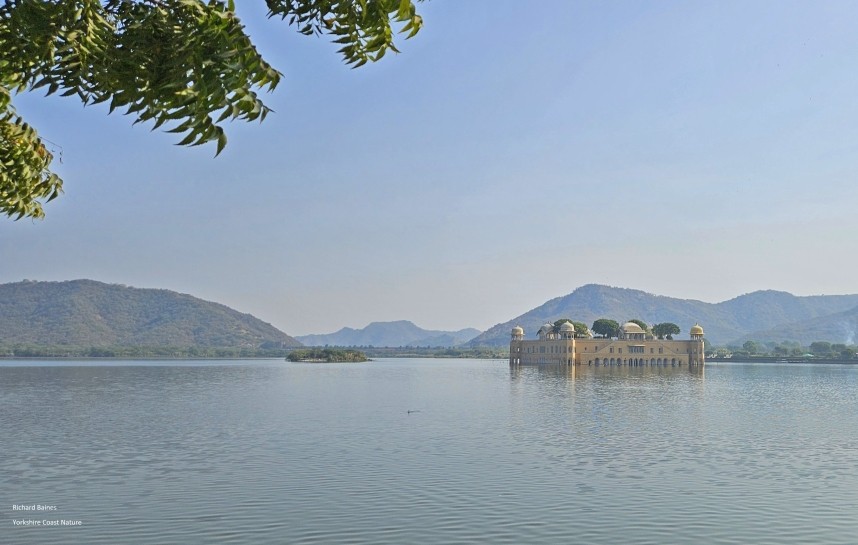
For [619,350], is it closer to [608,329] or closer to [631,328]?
[631,328]

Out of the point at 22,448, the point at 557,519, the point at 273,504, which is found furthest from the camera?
the point at 22,448

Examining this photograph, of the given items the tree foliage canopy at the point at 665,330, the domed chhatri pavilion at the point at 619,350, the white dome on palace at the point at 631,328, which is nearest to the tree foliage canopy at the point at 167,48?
the domed chhatri pavilion at the point at 619,350

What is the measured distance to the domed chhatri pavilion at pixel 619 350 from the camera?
153 meters

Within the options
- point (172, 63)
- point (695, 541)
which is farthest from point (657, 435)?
point (172, 63)

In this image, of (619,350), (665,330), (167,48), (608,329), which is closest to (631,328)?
(608,329)

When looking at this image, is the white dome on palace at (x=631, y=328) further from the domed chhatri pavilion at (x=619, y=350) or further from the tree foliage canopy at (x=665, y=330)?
the tree foliage canopy at (x=665, y=330)

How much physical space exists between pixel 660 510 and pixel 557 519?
3.02 metres

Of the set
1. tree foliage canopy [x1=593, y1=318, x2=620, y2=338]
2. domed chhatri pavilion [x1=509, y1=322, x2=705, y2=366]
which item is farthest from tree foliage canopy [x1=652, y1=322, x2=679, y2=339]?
domed chhatri pavilion [x1=509, y1=322, x2=705, y2=366]

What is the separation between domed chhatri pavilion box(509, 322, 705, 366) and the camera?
15262 cm

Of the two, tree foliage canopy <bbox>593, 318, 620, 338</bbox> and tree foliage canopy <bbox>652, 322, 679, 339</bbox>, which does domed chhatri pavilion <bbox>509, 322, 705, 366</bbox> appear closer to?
tree foliage canopy <bbox>593, 318, 620, 338</bbox>

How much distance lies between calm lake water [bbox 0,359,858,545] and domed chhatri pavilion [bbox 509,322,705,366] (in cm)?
10347

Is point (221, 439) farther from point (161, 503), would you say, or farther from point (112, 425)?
point (161, 503)

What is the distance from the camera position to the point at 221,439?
113ft

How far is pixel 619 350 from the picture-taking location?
153250 mm
